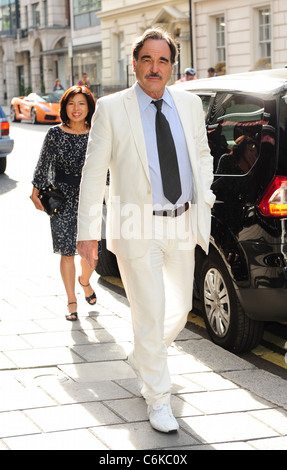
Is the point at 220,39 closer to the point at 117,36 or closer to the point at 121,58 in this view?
the point at 121,58

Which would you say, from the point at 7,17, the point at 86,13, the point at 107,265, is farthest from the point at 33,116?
the point at 7,17

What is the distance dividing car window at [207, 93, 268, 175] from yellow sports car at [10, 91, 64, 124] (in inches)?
999

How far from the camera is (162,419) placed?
13.8ft

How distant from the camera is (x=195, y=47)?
1233 inches

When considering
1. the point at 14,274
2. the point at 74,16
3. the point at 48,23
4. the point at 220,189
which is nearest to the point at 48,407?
the point at 220,189

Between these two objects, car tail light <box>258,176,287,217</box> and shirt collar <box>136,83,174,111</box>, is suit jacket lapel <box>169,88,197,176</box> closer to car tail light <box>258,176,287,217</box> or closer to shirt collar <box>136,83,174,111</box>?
shirt collar <box>136,83,174,111</box>

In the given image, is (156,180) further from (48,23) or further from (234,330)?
(48,23)

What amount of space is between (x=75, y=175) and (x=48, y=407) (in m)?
2.41

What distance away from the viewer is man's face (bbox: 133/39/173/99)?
Result: 4.35 meters

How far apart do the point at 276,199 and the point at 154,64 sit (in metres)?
1.19

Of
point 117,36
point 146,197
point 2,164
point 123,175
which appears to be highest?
Answer: point 117,36

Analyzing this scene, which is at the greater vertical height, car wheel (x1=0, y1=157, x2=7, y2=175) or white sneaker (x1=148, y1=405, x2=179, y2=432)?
car wheel (x1=0, y1=157, x2=7, y2=175)

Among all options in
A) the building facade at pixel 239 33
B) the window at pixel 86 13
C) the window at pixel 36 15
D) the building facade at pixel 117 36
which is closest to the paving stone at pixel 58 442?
the building facade at pixel 117 36

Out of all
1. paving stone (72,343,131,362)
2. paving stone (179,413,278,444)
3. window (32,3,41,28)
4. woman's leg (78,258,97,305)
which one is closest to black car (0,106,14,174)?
woman's leg (78,258,97,305)
